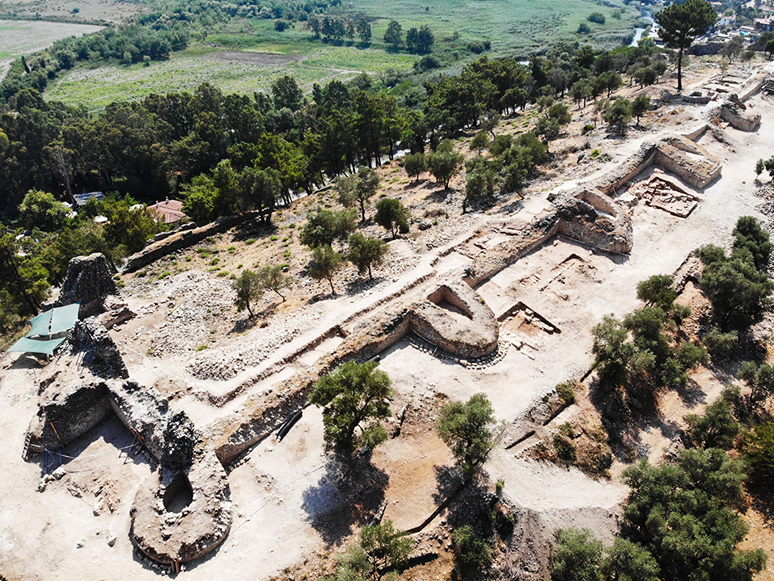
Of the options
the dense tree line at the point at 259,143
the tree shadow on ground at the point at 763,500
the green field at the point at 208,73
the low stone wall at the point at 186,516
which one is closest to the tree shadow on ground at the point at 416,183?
the dense tree line at the point at 259,143

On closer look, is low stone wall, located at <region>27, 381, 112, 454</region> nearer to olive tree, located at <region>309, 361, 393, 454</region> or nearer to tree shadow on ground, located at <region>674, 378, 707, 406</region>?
olive tree, located at <region>309, 361, 393, 454</region>

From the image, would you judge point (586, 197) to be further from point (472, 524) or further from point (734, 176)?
point (472, 524)

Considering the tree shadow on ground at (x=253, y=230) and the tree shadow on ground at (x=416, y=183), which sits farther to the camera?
the tree shadow on ground at (x=416, y=183)

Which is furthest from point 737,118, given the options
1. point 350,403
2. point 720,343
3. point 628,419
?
point 350,403

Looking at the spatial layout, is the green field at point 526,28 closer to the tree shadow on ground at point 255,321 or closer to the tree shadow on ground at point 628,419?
the tree shadow on ground at point 255,321

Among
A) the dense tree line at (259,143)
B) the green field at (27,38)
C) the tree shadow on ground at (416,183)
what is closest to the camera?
the dense tree line at (259,143)

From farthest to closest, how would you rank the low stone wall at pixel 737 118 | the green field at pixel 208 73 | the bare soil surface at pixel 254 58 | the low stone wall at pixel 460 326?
the bare soil surface at pixel 254 58 < the green field at pixel 208 73 < the low stone wall at pixel 737 118 < the low stone wall at pixel 460 326

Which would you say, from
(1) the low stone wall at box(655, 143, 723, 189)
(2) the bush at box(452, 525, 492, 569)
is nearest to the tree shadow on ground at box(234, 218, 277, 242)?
(2) the bush at box(452, 525, 492, 569)
